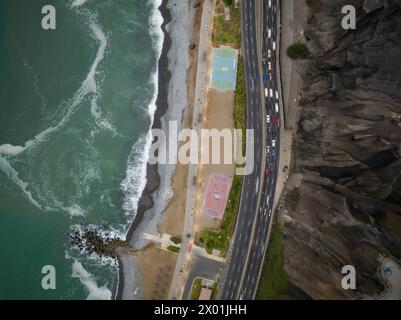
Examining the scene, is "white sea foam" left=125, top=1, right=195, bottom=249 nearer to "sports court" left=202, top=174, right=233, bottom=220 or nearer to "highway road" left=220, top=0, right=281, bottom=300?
"sports court" left=202, top=174, right=233, bottom=220

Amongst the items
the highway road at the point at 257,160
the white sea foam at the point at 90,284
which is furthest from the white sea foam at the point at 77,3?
the white sea foam at the point at 90,284

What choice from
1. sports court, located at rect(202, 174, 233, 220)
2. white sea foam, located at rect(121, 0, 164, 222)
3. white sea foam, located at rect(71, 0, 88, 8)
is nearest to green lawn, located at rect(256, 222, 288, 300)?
sports court, located at rect(202, 174, 233, 220)

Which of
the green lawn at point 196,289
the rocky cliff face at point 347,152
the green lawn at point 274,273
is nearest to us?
the rocky cliff face at point 347,152

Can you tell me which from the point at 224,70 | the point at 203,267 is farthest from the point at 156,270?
the point at 224,70

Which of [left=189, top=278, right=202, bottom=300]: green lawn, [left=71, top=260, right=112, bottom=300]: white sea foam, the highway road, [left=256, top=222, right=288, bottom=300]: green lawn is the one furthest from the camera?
[left=71, top=260, right=112, bottom=300]: white sea foam

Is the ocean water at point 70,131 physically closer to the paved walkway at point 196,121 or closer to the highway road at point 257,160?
the paved walkway at point 196,121

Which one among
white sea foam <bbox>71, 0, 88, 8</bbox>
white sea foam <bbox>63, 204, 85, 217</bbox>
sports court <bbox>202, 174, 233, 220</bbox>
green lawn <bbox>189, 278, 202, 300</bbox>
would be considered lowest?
green lawn <bbox>189, 278, 202, 300</bbox>
